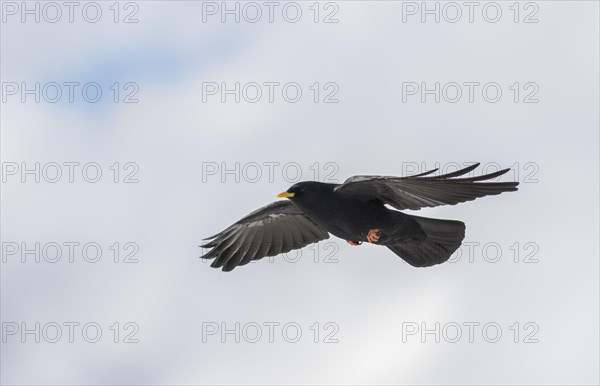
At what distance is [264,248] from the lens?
2547 centimetres

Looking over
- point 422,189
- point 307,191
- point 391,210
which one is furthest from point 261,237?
point 422,189

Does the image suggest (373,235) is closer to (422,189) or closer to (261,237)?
(422,189)

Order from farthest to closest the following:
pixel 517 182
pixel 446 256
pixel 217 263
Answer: pixel 217 263
pixel 446 256
pixel 517 182

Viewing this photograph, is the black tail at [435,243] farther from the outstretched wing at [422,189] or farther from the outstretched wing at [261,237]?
the outstretched wing at [261,237]

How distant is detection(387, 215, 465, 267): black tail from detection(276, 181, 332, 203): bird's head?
2292 mm

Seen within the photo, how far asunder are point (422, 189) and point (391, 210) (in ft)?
3.92

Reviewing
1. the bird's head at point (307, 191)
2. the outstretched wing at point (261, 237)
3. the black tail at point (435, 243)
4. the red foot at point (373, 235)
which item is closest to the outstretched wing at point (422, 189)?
the bird's head at point (307, 191)

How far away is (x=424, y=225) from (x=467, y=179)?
2920 millimetres

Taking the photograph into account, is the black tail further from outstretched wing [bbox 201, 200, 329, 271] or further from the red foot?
outstretched wing [bbox 201, 200, 329, 271]

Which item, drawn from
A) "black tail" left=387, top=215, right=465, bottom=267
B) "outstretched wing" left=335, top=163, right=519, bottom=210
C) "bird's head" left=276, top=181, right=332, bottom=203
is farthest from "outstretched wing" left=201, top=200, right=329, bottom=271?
"outstretched wing" left=335, top=163, right=519, bottom=210

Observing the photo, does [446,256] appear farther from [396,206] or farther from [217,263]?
[217,263]

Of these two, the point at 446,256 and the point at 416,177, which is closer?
the point at 416,177

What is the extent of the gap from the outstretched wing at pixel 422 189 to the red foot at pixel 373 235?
0.65 m

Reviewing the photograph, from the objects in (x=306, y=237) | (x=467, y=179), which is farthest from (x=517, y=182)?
(x=306, y=237)
